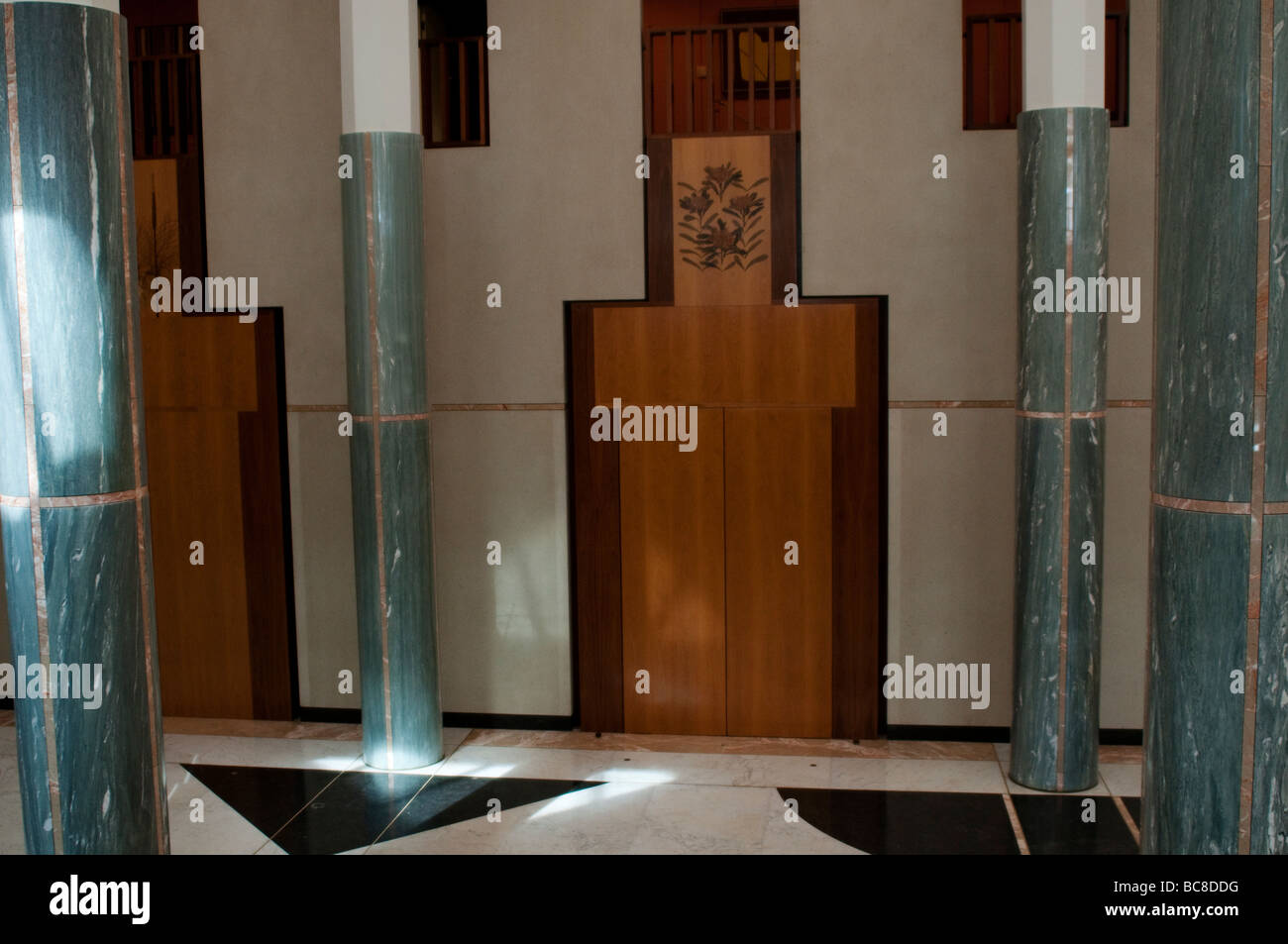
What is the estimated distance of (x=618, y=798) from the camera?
5.74 m

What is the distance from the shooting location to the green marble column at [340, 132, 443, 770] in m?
5.94

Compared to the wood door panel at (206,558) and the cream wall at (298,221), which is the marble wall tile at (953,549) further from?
the wood door panel at (206,558)

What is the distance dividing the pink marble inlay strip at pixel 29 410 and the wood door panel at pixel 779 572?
3.71 m

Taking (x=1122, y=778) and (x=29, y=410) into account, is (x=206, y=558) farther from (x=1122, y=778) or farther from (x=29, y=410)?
(x=1122, y=778)

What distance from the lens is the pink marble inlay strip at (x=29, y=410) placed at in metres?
3.45

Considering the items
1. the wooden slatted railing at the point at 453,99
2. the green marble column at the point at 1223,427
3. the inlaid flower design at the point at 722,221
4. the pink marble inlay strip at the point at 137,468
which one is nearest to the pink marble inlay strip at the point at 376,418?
the wooden slatted railing at the point at 453,99

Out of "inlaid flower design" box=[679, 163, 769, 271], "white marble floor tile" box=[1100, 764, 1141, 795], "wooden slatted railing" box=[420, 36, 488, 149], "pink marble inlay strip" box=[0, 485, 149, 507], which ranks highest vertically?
"wooden slatted railing" box=[420, 36, 488, 149]

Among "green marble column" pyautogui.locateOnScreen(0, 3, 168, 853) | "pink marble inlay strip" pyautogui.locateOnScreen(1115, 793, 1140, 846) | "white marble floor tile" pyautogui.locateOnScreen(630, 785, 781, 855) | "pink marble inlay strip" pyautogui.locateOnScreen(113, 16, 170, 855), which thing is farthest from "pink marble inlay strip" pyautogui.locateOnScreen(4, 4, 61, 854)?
"pink marble inlay strip" pyautogui.locateOnScreen(1115, 793, 1140, 846)

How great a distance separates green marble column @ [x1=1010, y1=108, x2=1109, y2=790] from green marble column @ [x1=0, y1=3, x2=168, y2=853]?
394cm

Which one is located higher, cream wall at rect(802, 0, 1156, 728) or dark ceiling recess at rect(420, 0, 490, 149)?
dark ceiling recess at rect(420, 0, 490, 149)

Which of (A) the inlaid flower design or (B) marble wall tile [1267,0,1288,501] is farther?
(A) the inlaid flower design

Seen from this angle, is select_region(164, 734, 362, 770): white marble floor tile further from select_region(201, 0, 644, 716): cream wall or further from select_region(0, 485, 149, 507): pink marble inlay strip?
select_region(0, 485, 149, 507): pink marble inlay strip

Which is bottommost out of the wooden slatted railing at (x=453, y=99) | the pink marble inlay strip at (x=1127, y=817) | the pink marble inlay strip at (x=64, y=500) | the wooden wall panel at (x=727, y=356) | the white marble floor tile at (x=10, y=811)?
the pink marble inlay strip at (x=1127, y=817)
